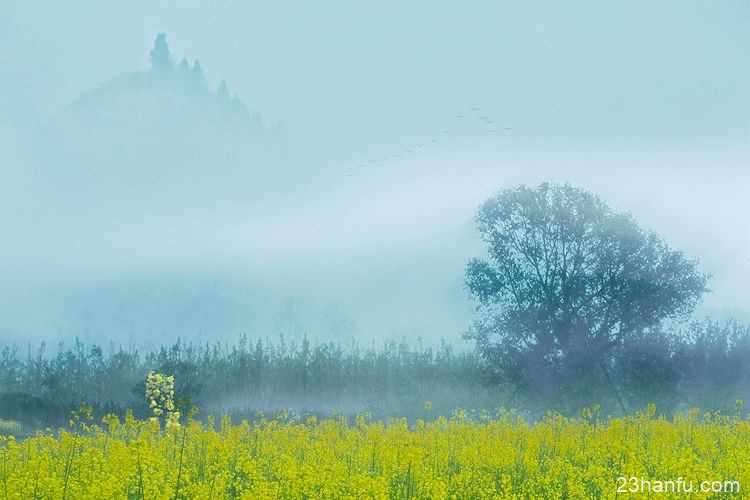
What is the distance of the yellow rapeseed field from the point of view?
346 inches

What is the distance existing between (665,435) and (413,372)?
590 inches

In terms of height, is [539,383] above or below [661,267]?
below

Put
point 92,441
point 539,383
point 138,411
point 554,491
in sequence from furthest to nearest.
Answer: point 539,383 → point 138,411 → point 92,441 → point 554,491

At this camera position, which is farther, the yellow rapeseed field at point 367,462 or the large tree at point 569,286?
the large tree at point 569,286

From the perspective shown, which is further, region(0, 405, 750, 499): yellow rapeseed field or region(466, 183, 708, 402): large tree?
region(466, 183, 708, 402): large tree

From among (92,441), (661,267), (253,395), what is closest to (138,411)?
(253,395)

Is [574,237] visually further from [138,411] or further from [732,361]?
[138,411]

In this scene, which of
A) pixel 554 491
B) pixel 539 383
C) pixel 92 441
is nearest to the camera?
pixel 554 491

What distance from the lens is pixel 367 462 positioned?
1173 centimetres

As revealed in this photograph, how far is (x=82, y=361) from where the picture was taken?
27.8 m

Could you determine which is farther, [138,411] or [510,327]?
[510,327]

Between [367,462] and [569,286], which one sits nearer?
[367,462]

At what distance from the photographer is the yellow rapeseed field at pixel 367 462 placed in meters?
8.80

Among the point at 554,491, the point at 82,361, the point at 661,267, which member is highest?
the point at 661,267
